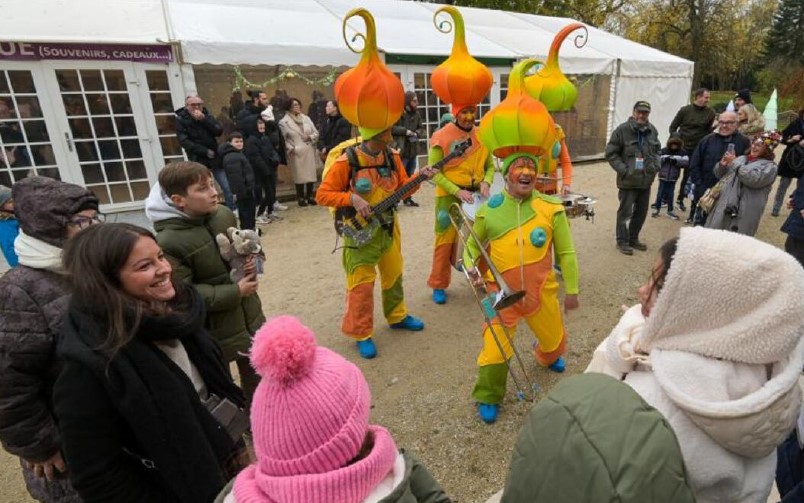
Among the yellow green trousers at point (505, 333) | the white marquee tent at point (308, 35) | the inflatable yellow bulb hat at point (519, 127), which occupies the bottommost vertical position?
the yellow green trousers at point (505, 333)

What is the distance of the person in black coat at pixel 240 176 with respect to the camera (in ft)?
22.5

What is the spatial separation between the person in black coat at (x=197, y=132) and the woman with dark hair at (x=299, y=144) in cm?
143

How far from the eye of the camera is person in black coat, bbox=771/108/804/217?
480 centimetres

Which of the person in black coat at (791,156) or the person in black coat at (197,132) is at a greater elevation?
the person in black coat at (197,132)

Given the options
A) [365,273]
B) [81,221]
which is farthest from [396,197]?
[81,221]

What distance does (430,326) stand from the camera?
437cm

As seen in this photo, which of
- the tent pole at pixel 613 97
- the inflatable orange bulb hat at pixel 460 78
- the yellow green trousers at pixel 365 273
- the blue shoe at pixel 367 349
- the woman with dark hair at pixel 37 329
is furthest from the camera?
the tent pole at pixel 613 97

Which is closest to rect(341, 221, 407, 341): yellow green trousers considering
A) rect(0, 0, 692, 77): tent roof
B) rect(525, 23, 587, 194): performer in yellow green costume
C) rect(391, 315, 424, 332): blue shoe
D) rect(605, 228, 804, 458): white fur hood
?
rect(391, 315, 424, 332): blue shoe

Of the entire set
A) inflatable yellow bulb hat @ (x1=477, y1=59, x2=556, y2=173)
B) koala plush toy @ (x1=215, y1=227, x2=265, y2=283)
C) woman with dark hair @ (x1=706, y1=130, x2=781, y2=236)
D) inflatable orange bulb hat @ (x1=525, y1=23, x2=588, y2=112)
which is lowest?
woman with dark hair @ (x1=706, y1=130, x2=781, y2=236)

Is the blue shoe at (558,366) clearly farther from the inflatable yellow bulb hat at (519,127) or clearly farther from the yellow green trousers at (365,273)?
the inflatable yellow bulb hat at (519,127)

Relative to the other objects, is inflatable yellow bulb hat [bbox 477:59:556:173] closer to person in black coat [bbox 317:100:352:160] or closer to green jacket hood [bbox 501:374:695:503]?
green jacket hood [bbox 501:374:695:503]

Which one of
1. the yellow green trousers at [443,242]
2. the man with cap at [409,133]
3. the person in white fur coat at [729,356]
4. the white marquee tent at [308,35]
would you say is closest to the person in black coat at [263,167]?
the white marquee tent at [308,35]

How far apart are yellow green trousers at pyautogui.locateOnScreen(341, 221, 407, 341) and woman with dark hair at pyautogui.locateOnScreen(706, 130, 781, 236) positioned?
11.4ft

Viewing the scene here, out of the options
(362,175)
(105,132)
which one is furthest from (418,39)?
(362,175)
